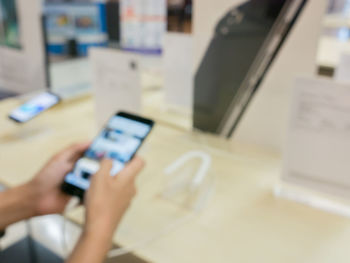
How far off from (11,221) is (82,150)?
22 centimetres

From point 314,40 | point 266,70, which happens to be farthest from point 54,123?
point 314,40

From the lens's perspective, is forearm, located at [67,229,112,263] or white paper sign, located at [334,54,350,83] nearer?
forearm, located at [67,229,112,263]

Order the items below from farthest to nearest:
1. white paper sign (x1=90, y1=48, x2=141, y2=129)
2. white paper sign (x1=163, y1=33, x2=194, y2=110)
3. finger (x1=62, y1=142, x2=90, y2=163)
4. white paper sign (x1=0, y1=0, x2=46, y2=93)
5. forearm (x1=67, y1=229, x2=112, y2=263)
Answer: white paper sign (x1=0, y1=0, x2=46, y2=93), white paper sign (x1=163, y1=33, x2=194, y2=110), white paper sign (x1=90, y1=48, x2=141, y2=129), finger (x1=62, y1=142, x2=90, y2=163), forearm (x1=67, y1=229, x2=112, y2=263)

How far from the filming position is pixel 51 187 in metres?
0.77

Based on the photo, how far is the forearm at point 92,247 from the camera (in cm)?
55

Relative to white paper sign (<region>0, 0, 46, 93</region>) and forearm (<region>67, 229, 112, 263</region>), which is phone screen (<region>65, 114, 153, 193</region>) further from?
white paper sign (<region>0, 0, 46, 93</region>)

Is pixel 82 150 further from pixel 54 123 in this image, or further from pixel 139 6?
pixel 139 6

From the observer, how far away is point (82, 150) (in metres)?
0.82

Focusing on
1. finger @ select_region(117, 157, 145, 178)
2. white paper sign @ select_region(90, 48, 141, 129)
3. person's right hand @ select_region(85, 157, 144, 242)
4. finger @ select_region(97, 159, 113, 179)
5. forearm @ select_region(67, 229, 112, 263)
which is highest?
white paper sign @ select_region(90, 48, 141, 129)

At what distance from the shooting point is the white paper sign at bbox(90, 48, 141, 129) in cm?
100

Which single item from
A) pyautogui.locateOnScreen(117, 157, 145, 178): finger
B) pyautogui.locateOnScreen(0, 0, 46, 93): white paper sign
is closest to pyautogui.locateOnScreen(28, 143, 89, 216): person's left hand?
pyautogui.locateOnScreen(117, 157, 145, 178): finger

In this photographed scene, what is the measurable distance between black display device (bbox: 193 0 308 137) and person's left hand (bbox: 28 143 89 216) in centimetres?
48

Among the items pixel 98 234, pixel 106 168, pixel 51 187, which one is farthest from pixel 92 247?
pixel 51 187

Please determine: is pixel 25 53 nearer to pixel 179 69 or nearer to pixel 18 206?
pixel 179 69
